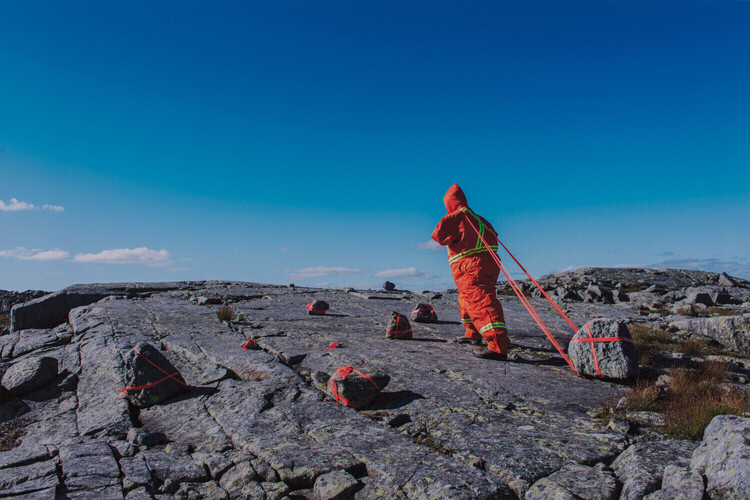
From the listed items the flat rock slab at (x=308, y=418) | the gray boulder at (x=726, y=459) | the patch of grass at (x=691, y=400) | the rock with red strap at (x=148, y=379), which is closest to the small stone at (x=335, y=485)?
the flat rock slab at (x=308, y=418)

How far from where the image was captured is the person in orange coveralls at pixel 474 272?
7082 millimetres

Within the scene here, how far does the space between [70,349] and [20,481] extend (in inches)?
217

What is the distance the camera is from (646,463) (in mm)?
3436

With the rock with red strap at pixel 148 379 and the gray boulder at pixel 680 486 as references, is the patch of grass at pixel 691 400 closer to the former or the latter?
the gray boulder at pixel 680 486

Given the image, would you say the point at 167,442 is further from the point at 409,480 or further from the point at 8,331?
the point at 8,331

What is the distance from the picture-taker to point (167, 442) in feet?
15.3

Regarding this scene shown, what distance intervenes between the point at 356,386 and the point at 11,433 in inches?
174

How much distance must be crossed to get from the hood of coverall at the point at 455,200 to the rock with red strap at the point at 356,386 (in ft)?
13.5

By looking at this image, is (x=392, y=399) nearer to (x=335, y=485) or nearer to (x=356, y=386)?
(x=356, y=386)

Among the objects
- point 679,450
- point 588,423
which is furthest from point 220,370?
point 679,450

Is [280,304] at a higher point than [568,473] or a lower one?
higher

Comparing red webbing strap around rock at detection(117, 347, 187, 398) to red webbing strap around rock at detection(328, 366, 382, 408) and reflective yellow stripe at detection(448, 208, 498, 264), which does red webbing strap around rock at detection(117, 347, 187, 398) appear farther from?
reflective yellow stripe at detection(448, 208, 498, 264)

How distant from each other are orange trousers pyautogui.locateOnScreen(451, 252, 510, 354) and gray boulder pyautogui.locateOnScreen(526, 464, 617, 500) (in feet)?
11.8

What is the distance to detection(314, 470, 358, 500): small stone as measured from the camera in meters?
3.36
